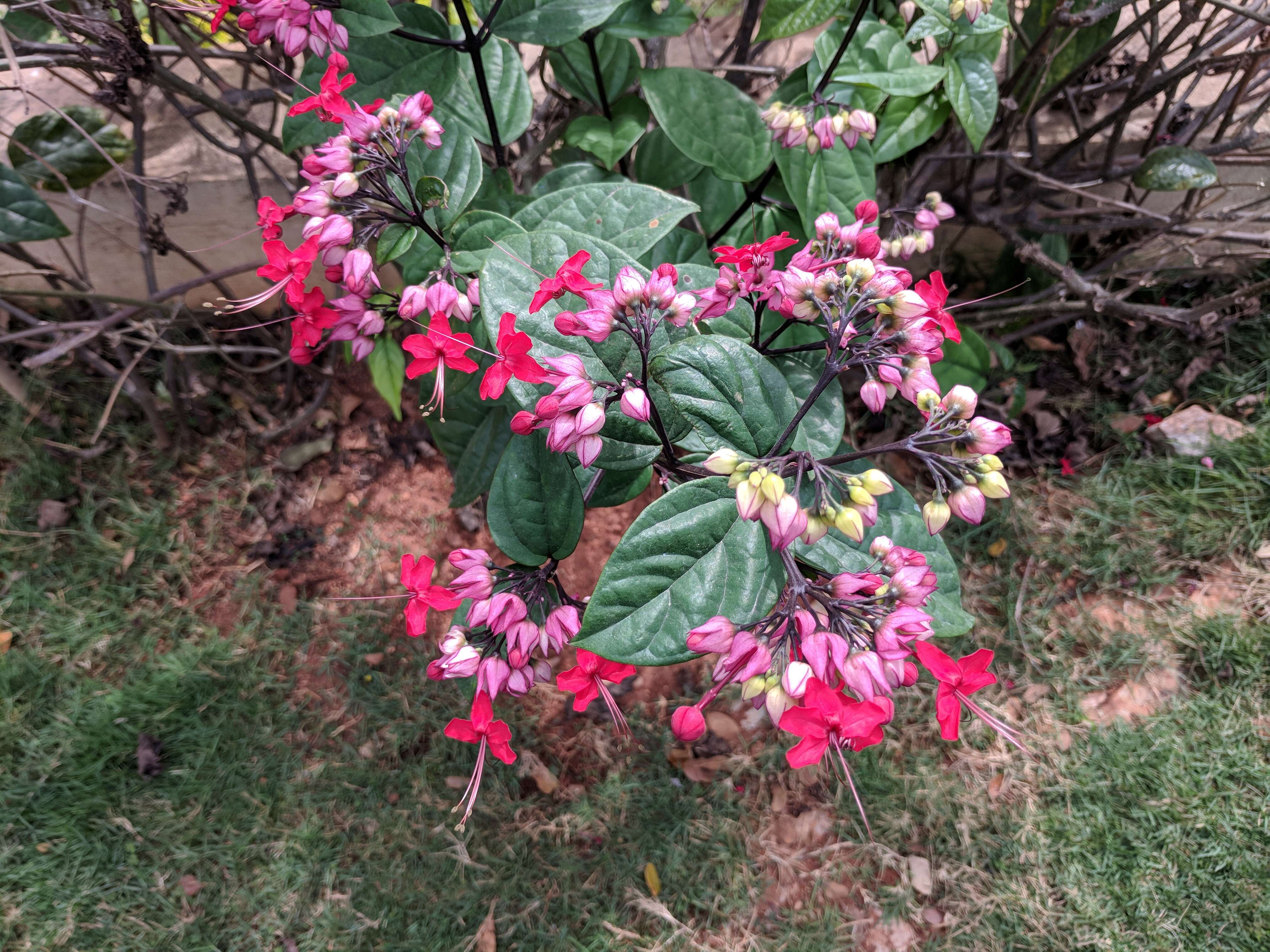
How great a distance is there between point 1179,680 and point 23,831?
2858mm

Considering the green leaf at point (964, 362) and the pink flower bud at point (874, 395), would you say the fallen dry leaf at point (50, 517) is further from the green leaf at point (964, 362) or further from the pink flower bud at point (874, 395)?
the green leaf at point (964, 362)

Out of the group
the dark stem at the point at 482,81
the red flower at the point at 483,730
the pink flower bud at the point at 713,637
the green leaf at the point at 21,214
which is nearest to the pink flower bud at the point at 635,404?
the pink flower bud at the point at 713,637

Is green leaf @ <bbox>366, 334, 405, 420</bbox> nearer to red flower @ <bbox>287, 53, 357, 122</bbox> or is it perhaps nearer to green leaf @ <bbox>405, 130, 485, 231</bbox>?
green leaf @ <bbox>405, 130, 485, 231</bbox>

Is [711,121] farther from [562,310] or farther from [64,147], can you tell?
[64,147]

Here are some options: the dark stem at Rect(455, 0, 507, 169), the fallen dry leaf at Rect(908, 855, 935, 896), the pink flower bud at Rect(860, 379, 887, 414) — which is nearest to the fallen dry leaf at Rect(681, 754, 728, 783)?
the fallen dry leaf at Rect(908, 855, 935, 896)

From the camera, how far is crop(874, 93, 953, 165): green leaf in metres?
1.53

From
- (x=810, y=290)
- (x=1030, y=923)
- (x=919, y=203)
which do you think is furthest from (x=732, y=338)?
(x=1030, y=923)

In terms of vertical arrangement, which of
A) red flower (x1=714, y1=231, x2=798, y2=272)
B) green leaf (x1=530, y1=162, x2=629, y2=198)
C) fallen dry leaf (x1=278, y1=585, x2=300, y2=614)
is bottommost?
fallen dry leaf (x1=278, y1=585, x2=300, y2=614)

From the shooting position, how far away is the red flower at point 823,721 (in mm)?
826

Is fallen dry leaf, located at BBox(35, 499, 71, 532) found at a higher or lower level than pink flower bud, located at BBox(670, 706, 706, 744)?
lower

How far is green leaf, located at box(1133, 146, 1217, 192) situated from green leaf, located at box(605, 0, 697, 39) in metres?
1.05

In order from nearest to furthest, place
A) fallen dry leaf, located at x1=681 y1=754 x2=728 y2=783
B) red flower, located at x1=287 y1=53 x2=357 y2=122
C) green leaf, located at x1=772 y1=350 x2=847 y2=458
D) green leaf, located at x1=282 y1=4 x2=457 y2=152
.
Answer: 1. red flower, located at x1=287 y1=53 x2=357 y2=122
2. green leaf, located at x1=772 y1=350 x2=847 y2=458
3. green leaf, located at x1=282 y1=4 x2=457 y2=152
4. fallen dry leaf, located at x1=681 y1=754 x2=728 y2=783

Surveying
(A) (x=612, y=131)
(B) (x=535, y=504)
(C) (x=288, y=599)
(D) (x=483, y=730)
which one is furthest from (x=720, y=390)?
(C) (x=288, y=599)

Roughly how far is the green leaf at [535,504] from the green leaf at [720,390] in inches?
8.4
